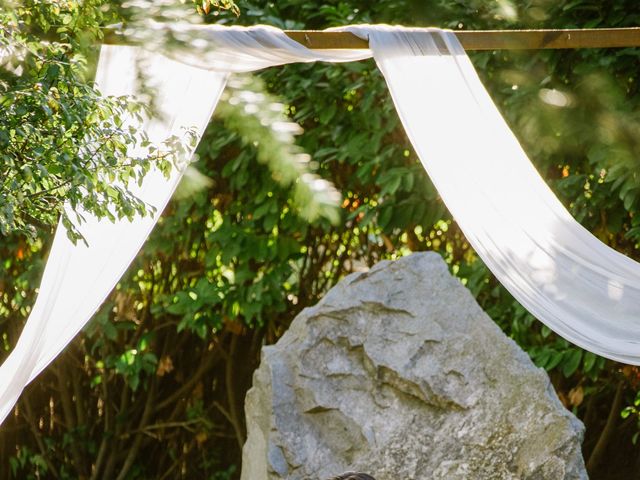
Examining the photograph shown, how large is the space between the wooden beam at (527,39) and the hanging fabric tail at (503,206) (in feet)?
0.21

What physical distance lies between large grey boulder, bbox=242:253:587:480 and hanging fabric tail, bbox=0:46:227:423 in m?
0.78

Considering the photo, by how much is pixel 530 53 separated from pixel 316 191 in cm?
220

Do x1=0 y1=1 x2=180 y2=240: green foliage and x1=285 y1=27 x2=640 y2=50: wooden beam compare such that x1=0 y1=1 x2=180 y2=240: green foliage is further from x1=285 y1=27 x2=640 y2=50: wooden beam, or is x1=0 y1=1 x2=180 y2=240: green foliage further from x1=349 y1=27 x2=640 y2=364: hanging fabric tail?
x1=349 y1=27 x2=640 y2=364: hanging fabric tail

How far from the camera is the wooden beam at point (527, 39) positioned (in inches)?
116

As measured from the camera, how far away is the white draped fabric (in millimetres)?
2814

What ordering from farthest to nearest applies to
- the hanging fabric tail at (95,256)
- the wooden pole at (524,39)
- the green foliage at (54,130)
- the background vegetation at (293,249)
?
the background vegetation at (293,249)
the wooden pole at (524,39)
the hanging fabric tail at (95,256)
the green foliage at (54,130)

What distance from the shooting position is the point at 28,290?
4543 mm

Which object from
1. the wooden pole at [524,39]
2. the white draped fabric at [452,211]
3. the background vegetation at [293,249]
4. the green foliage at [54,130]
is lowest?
the background vegetation at [293,249]

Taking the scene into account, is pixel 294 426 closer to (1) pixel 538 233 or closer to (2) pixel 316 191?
(1) pixel 538 233

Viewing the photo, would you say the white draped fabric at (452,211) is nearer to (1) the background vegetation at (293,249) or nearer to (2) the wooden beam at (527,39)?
(2) the wooden beam at (527,39)

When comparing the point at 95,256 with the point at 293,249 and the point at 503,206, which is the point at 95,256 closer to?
the point at 503,206

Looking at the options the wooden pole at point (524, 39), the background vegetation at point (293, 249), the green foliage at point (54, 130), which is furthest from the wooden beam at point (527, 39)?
the green foliage at point (54, 130)

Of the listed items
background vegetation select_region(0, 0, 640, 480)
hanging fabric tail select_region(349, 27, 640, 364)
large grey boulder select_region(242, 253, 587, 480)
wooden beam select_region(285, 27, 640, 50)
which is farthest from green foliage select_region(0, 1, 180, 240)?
large grey boulder select_region(242, 253, 587, 480)

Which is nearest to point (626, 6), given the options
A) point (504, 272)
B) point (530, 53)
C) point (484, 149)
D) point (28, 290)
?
point (530, 53)
